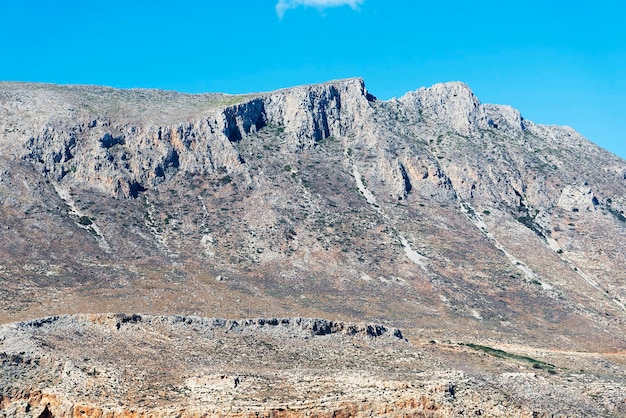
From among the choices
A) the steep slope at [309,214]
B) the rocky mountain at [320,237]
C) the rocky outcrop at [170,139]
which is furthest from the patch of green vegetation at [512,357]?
the rocky outcrop at [170,139]

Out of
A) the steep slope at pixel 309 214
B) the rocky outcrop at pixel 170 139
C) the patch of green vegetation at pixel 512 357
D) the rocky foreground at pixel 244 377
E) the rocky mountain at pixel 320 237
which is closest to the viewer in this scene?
the rocky foreground at pixel 244 377

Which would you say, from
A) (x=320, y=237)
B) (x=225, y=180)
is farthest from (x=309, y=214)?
(x=225, y=180)

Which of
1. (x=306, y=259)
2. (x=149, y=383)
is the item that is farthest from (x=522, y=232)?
(x=149, y=383)

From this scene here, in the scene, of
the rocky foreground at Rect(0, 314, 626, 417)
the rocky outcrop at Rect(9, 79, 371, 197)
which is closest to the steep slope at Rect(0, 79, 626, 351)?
the rocky outcrop at Rect(9, 79, 371, 197)

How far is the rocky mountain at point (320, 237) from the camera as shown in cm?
4325

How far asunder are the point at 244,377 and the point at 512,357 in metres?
32.4

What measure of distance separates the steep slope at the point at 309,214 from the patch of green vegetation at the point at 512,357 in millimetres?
3690

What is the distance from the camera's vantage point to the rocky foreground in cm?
3416

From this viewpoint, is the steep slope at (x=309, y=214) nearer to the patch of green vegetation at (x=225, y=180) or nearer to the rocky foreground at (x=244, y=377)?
the patch of green vegetation at (x=225, y=180)

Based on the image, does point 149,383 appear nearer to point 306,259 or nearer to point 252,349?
point 252,349

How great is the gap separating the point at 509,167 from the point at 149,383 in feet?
320

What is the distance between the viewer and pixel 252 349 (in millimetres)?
46812

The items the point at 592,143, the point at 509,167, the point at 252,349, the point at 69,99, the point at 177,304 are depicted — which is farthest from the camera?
the point at 592,143

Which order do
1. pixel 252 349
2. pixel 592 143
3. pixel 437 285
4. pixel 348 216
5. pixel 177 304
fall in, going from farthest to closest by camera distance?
pixel 592 143 → pixel 348 216 → pixel 437 285 → pixel 177 304 → pixel 252 349
